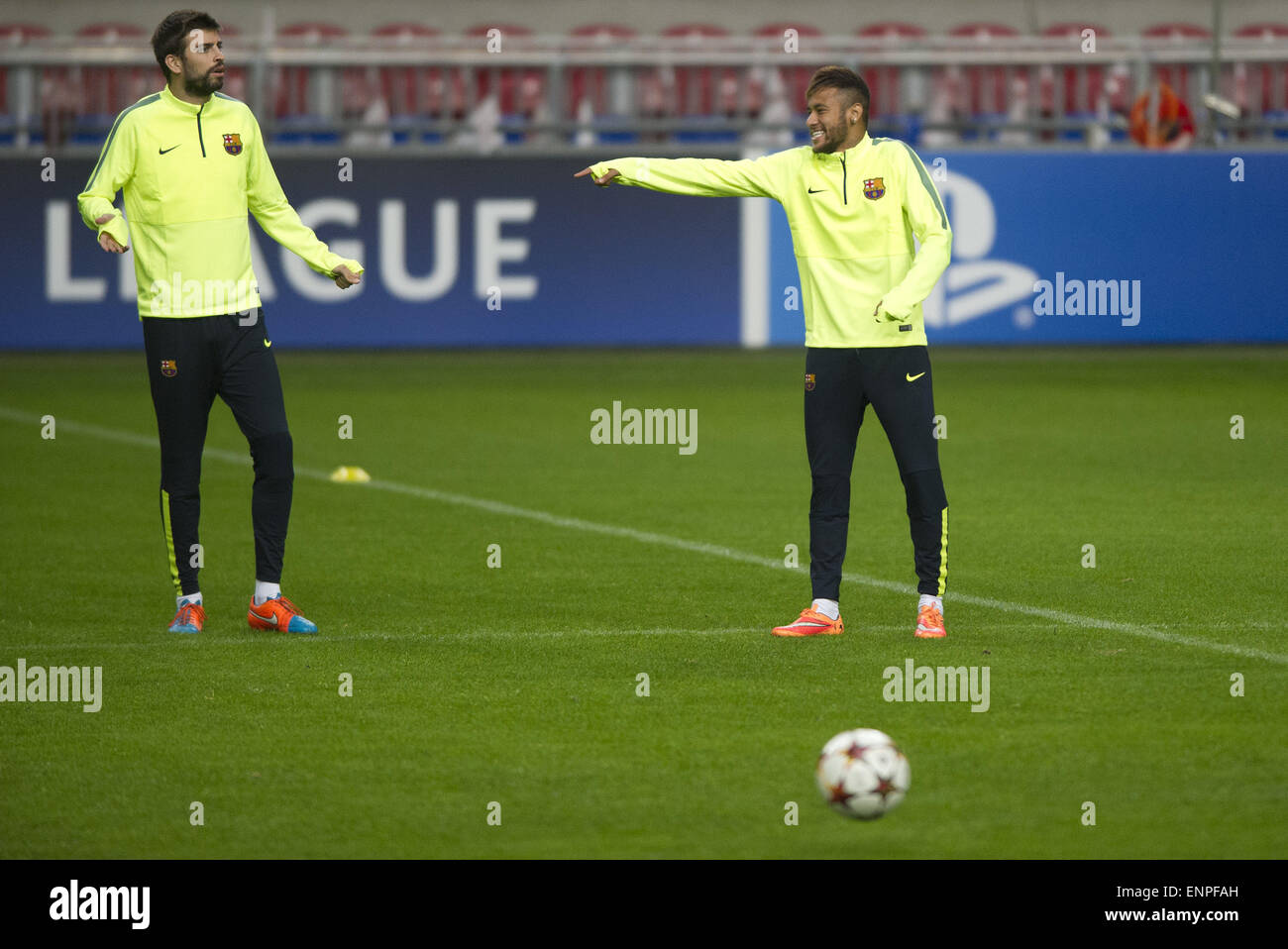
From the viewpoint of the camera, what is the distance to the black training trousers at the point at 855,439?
7.23 meters

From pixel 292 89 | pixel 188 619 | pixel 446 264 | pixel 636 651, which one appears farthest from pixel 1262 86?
pixel 188 619

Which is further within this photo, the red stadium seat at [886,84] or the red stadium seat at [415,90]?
A: the red stadium seat at [415,90]

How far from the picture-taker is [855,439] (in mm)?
7336

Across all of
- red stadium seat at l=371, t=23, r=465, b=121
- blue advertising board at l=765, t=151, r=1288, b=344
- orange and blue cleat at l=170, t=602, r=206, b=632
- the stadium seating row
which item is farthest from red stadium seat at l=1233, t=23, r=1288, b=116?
orange and blue cleat at l=170, t=602, r=206, b=632

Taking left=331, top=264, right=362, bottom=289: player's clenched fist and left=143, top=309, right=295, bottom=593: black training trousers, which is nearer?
left=143, top=309, right=295, bottom=593: black training trousers

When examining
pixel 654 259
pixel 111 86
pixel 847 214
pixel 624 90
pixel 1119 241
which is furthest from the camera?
pixel 624 90

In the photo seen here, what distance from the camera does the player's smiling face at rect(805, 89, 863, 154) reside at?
711 cm

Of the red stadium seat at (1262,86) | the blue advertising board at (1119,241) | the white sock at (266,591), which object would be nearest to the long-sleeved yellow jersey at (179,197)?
the white sock at (266,591)

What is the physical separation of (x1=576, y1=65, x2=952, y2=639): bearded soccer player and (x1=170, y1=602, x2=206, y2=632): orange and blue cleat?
7.51 feet

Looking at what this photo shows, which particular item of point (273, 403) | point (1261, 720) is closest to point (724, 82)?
point (273, 403)

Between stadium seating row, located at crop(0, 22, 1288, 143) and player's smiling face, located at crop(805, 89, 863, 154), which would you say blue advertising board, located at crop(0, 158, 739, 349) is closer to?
stadium seating row, located at crop(0, 22, 1288, 143)

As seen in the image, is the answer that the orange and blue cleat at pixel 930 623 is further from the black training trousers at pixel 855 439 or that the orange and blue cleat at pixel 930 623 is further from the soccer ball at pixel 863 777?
the soccer ball at pixel 863 777

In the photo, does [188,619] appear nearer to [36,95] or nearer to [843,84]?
[843,84]

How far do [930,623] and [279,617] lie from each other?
2.49m
